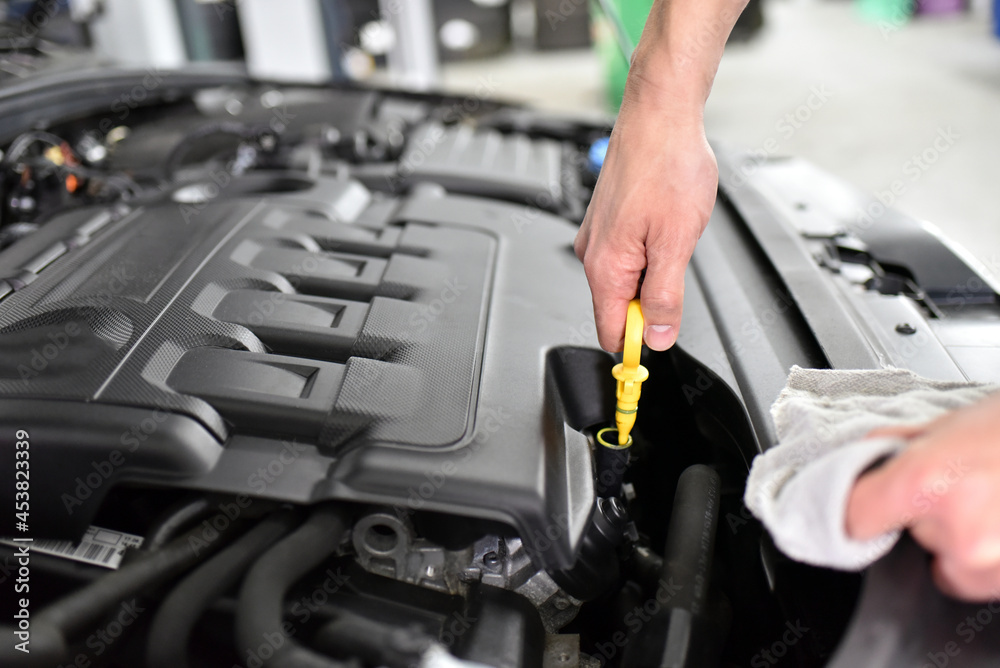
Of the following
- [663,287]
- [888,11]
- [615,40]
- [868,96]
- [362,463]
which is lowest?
[868,96]

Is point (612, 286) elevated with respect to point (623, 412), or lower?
elevated

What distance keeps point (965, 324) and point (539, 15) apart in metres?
5.40

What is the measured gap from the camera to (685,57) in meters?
0.73

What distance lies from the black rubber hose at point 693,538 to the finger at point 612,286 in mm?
167

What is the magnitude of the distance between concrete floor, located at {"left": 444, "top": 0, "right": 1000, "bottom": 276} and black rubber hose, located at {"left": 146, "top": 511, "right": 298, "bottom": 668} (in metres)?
2.43

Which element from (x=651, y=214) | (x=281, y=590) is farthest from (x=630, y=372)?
(x=281, y=590)

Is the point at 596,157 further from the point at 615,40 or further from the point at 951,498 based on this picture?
the point at 615,40

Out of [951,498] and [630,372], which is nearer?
[951,498]

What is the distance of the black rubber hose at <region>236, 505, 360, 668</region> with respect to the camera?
539 mm

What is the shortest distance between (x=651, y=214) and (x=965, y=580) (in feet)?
1.30

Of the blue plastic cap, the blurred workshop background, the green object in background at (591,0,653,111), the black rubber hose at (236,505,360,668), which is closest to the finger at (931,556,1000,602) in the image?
the black rubber hose at (236,505,360,668)

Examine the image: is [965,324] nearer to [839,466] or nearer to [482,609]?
[839,466]

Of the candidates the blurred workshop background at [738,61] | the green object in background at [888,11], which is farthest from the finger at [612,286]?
the green object in background at [888,11]

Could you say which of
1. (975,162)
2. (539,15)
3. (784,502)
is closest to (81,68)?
(784,502)
